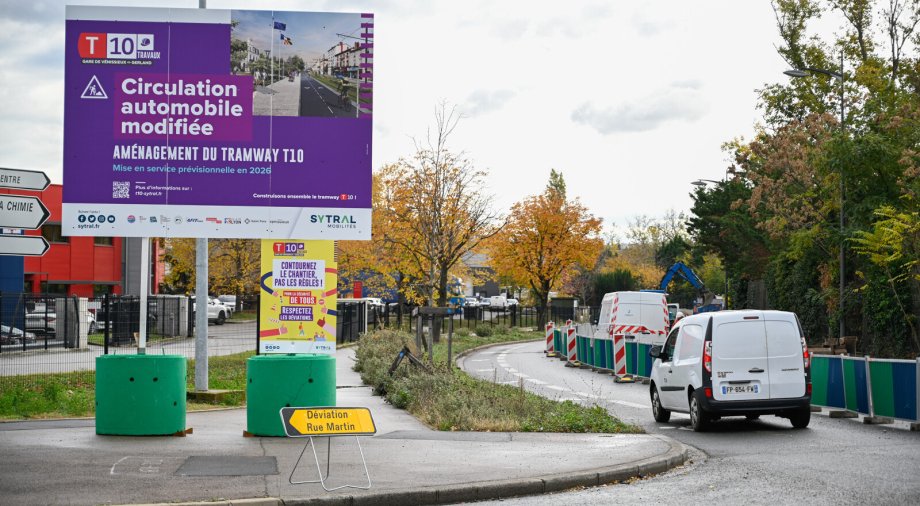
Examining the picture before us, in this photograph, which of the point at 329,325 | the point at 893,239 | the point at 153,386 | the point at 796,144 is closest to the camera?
the point at 153,386

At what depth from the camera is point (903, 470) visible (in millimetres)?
10898

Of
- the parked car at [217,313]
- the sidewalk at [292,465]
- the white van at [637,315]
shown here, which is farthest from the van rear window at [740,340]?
the parked car at [217,313]

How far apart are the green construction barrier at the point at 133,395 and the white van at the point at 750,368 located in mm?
7704

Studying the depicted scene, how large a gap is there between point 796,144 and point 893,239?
44.5 ft

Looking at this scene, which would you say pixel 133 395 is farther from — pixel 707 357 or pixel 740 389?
pixel 740 389

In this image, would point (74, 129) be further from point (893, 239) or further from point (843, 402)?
point (893, 239)

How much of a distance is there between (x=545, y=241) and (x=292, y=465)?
54840mm

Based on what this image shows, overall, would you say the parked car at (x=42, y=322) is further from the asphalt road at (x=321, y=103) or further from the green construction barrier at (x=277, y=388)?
the green construction barrier at (x=277, y=388)

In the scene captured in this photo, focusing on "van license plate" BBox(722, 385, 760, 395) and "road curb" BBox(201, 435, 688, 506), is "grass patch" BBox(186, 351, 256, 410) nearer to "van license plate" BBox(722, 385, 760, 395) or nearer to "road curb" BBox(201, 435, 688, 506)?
"van license plate" BBox(722, 385, 760, 395)

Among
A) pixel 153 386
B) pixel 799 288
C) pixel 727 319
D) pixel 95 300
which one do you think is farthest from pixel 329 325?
pixel 799 288

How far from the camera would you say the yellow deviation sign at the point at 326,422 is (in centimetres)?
940

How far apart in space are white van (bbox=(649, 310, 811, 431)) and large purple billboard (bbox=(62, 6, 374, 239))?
540 centimetres

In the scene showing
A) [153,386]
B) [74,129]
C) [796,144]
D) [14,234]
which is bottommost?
[153,386]

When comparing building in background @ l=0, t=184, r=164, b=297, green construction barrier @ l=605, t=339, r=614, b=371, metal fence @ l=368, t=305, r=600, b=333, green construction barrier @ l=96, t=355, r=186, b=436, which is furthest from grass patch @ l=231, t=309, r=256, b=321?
green construction barrier @ l=96, t=355, r=186, b=436
